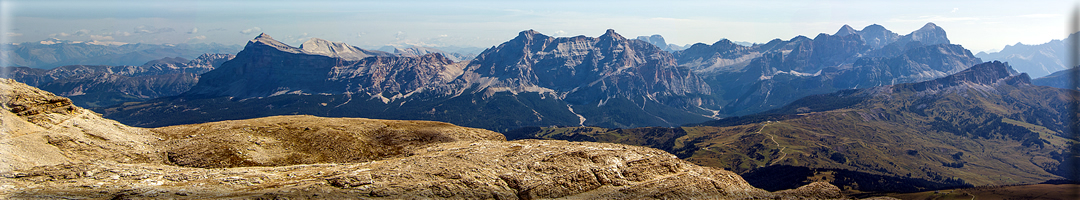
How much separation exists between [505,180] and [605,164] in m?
10.5

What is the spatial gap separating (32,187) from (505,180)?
34.7m

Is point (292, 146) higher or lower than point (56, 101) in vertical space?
lower

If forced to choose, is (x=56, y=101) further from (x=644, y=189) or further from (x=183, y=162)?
(x=644, y=189)

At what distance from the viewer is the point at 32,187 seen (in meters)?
33.8

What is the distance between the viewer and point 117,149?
48562mm

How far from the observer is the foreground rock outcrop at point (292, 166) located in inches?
1452

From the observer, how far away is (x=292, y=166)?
46.7 metres

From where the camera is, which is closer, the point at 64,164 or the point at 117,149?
the point at 64,164

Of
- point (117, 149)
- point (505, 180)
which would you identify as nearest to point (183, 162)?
point (117, 149)

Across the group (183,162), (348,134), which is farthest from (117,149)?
(348,134)

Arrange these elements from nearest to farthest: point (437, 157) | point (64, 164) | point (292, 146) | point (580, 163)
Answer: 1. point (64, 164)
2. point (580, 163)
3. point (437, 157)
4. point (292, 146)

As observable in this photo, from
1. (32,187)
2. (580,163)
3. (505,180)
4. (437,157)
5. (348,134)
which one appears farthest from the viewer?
(348,134)

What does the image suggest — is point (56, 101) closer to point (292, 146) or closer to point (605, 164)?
point (292, 146)

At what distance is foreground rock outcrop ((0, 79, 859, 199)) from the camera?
3688cm
